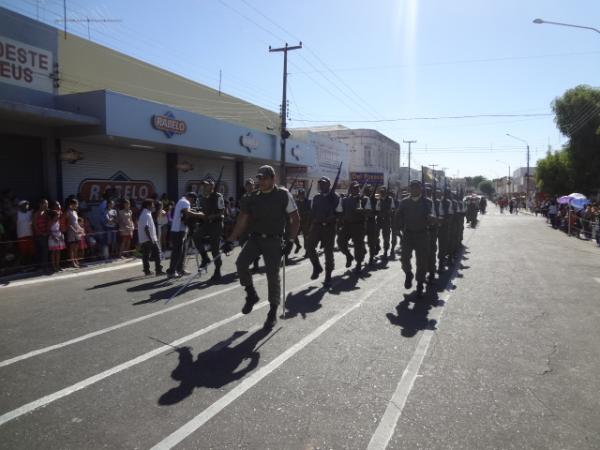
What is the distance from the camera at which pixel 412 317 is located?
6.06 metres

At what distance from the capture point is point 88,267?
10516 millimetres

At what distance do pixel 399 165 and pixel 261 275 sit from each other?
63.2 meters

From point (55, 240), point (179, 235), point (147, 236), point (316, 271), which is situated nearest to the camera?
point (316, 271)

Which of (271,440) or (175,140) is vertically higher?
(175,140)

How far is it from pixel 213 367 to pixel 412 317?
9.73ft

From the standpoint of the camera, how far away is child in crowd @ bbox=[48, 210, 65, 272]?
32.5 feet

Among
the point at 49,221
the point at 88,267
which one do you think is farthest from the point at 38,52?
the point at 88,267

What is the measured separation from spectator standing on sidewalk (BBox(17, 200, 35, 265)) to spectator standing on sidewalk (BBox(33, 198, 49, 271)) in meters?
0.11

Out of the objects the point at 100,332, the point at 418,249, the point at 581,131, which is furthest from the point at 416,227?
the point at 581,131

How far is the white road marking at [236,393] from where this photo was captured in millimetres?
3014

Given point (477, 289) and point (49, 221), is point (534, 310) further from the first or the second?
point (49, 221)

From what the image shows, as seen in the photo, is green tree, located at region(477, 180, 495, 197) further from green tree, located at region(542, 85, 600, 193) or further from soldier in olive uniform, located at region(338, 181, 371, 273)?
soldier in olive uniform, located at region(338, 181, 371, 273)

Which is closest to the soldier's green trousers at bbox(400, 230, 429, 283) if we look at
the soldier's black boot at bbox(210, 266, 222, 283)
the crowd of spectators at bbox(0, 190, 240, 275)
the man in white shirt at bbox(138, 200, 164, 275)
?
the soldier's black boot at bbox(210, 266, 222, 283)

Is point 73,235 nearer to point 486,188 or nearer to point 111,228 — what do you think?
point 111,228
